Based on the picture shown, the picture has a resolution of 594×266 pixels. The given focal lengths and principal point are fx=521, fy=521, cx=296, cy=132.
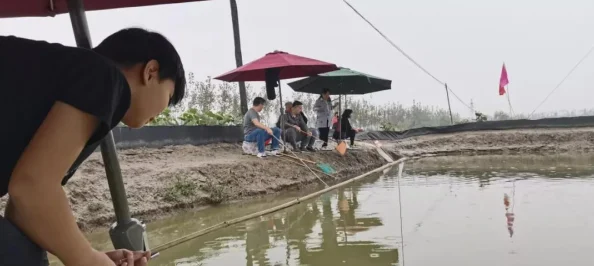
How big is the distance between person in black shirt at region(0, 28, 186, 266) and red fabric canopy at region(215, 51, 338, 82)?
689 cm

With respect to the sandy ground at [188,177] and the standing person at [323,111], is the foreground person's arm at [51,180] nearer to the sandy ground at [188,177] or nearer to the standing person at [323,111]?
the sandy ground at [188,177]

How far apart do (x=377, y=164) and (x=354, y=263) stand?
7.69 metres

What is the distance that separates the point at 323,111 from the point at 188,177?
458cm

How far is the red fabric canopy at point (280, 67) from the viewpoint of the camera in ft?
25.7

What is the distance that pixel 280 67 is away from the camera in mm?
8062

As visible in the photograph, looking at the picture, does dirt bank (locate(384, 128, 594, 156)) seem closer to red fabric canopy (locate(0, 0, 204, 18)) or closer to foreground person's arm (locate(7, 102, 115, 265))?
red fabric canopy (locate(0, 0, 204, 18))

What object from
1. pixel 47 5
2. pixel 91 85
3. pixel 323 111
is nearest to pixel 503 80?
pixel 323 111

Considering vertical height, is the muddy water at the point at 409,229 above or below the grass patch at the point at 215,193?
below

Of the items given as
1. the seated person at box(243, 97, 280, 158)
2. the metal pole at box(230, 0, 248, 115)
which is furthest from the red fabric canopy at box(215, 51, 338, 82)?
the metal pole at box(230, 0, 248, 115)

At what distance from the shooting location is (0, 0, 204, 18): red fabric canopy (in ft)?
5.00

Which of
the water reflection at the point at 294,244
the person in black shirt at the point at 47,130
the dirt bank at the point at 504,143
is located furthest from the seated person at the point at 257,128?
the person in black shirt at the point at 47,130

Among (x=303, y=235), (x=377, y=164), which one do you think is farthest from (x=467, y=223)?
(x=377, y=164)

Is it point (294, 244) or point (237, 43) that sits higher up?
point (237, 43)

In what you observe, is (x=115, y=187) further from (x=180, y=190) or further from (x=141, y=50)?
(x=180, y=190)
